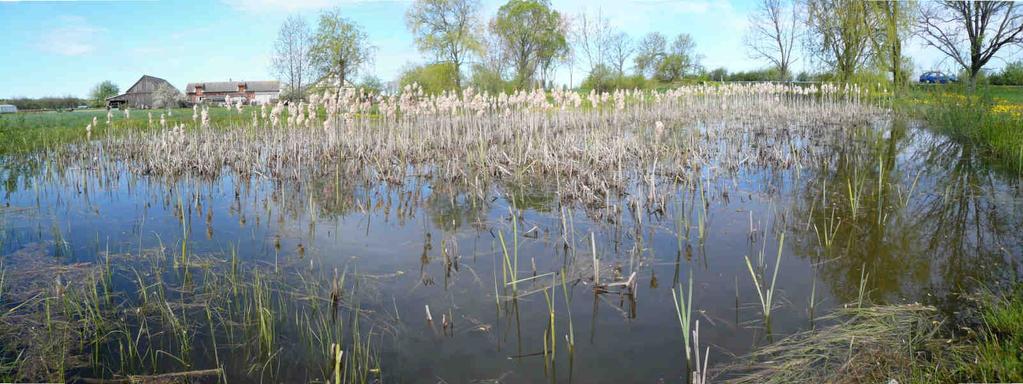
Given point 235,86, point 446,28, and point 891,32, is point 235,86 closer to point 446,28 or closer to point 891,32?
point 446,28

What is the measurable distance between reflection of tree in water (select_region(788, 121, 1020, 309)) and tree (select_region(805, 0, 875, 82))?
35.5 feet

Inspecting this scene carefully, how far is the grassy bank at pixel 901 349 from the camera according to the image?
247 centimetres

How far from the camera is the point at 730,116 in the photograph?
16.8 meters

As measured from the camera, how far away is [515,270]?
3631 mm

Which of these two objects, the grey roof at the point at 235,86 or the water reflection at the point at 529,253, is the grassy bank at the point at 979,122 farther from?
the grey roof at the point at 235,86

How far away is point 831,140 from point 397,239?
33.0ft

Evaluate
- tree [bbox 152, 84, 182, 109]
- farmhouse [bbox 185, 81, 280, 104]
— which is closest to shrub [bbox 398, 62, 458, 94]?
tree [bbox 152, 84, 182, 109]

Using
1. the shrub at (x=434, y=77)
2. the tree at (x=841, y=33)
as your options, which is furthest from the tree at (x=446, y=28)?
the tree at (x=841, y=33)

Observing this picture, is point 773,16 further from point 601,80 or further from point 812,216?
point 812,216

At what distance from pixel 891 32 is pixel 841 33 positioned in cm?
227

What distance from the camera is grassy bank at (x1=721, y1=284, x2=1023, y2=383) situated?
2.47 metres

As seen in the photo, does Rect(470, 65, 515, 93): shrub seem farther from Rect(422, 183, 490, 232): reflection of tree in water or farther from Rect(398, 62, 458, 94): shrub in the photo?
Rect(422, 183, 490, 232): reflection of tree in water

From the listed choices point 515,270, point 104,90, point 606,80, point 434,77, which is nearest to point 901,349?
point 515,270

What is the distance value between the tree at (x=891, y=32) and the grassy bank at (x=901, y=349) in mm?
16807
